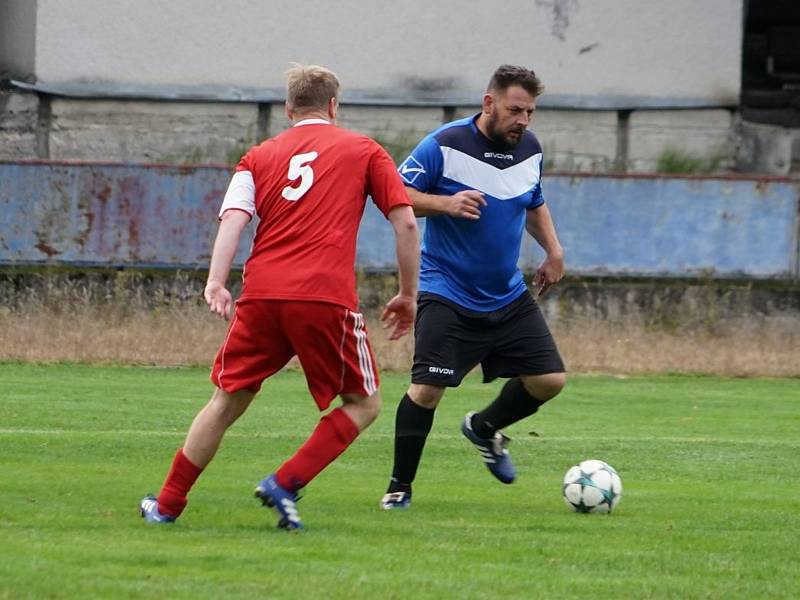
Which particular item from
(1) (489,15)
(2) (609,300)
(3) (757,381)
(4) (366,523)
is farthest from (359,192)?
(1) (489,15)

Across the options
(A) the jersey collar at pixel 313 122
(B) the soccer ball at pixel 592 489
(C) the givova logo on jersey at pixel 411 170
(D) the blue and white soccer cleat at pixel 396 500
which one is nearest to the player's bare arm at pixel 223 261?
(A) the jersey collar at pixel 313 122

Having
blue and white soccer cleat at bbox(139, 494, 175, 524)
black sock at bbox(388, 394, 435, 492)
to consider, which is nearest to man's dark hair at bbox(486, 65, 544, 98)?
black sock at bbox(388, 394, 435, 492)

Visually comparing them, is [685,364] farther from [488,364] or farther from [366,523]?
[366,523]

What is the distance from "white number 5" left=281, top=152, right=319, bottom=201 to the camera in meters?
6.79

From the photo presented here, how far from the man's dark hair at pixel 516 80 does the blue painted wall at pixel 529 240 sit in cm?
1519

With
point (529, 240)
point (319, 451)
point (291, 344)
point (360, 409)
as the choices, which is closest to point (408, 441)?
point (360, 409)

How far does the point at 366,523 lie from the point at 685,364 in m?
14.4

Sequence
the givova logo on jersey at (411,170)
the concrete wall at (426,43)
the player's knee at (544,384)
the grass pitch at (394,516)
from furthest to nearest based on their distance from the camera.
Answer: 1. the concrete wall at (426,43)
2. the player's knee at (544,384)
3. the givova logo on jersey at (411,170)
4. the grass pitch at (394,516)

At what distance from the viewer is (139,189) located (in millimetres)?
23688

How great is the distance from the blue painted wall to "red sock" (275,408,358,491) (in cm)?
1639

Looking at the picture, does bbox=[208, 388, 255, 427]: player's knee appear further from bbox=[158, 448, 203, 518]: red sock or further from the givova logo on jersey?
the givova logo on jersey

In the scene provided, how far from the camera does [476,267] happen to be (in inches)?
328

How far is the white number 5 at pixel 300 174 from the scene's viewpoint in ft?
22.3

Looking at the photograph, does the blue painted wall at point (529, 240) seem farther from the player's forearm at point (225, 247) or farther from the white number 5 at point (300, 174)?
the player's forearm at point (225, 247)
